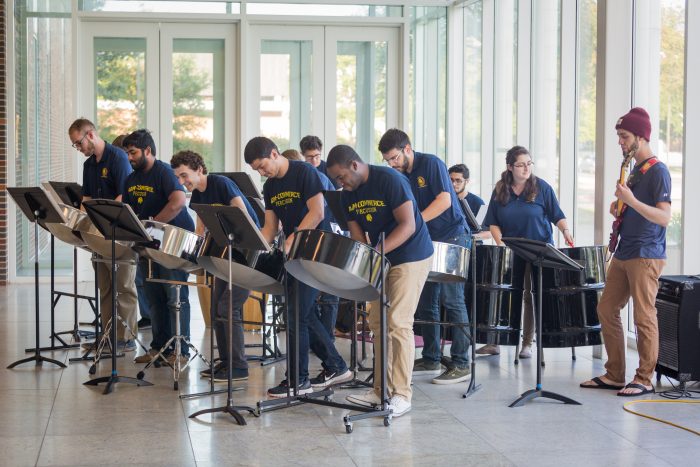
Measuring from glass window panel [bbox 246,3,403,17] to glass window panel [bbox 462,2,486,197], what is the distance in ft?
2.88

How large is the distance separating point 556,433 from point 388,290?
791 mm

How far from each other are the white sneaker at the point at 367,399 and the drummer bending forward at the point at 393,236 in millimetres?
38

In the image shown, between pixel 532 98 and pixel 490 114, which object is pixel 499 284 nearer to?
pixel 532 98

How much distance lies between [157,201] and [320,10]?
164 inches

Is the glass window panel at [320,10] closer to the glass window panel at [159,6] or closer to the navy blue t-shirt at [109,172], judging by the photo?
the glass window panel at [159,6]

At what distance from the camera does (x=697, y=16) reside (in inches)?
181

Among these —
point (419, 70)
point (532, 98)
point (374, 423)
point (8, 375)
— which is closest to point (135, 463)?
point (374, 423)

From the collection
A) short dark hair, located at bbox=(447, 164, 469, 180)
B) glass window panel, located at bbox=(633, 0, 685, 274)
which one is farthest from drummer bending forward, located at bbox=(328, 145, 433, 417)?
short dark hair, located at bbox=(447, 164, 469, 180)

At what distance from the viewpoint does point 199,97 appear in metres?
8.31

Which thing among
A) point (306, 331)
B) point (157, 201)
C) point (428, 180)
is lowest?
point (306, 331)

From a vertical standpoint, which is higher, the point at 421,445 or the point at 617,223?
the point at 617,223

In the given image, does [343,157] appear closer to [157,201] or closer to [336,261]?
[336,261]

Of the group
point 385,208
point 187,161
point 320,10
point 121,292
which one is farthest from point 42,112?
point 385,208

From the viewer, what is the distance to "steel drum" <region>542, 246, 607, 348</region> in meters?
4.56
